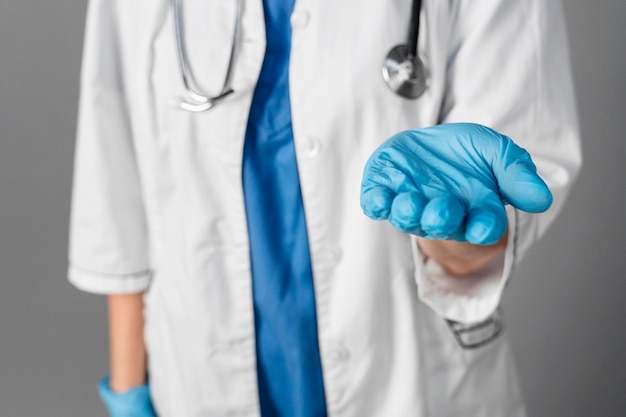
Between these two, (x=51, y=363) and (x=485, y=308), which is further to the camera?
(x=51, y=363)

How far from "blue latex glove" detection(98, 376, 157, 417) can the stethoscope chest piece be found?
0.54 meters

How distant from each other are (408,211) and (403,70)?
0.26 m

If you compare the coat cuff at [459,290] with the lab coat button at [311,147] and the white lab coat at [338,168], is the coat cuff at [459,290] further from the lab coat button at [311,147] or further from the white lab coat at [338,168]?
the lab coat button at [311,147]

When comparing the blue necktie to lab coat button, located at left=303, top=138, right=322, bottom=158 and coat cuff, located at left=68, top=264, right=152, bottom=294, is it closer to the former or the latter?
lab coat button, located at left=303, top=138, right=322, bottom=158

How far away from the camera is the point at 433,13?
2.87 feet

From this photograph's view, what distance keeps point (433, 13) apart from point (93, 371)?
4.01 feet

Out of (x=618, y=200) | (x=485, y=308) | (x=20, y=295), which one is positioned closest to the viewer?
(x=485, y=308)

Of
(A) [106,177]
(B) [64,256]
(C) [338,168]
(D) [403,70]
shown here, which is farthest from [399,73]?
(B) [64,256]

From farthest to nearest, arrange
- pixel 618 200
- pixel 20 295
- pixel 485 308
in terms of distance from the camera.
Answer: pixel 20 295 < pixel 618 200 < pixel 485 308

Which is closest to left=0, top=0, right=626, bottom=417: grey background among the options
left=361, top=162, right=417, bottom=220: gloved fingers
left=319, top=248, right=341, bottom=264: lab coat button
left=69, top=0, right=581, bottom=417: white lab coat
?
left=69, top=0, right=581, bottom=417: white lab coat

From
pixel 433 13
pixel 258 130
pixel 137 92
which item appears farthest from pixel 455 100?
pixel 137 92

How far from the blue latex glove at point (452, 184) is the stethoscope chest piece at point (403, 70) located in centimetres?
10

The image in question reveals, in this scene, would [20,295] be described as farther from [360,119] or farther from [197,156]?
[360,119]

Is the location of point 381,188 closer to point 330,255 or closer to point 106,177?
point 330,255
